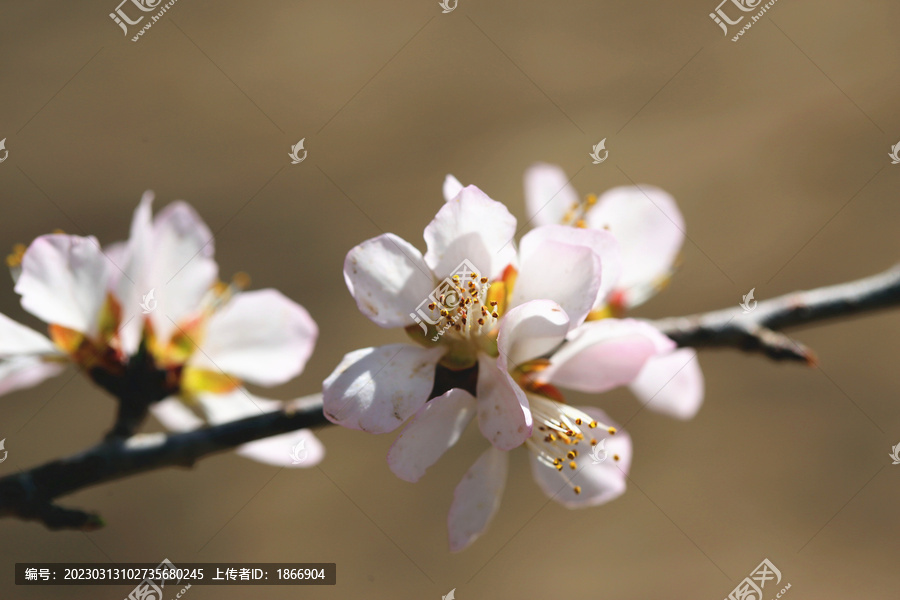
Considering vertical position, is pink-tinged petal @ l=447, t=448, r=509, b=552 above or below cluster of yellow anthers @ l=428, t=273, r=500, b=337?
below

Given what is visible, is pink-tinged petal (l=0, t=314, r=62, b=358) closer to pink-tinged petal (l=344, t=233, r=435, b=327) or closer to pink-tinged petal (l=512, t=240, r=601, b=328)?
pink-tinged petal (l=344, t=233, r=435, b=327)

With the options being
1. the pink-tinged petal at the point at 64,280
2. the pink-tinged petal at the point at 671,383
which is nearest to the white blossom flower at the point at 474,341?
the pink-tinged petal at the point at 671,383

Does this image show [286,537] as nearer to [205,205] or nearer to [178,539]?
[178,539]

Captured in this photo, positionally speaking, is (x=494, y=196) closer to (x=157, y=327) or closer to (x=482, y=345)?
(x=157, y=327)

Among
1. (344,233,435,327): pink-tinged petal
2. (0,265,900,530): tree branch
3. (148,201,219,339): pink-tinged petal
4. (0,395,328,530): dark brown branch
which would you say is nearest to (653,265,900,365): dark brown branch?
(0,265,900,530): tree branch

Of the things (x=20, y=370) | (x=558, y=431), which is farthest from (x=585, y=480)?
(x=20, y=370)

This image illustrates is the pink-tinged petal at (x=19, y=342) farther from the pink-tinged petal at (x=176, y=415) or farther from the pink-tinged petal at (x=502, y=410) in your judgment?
the pink-tinged petal at (x=502, y=410)
